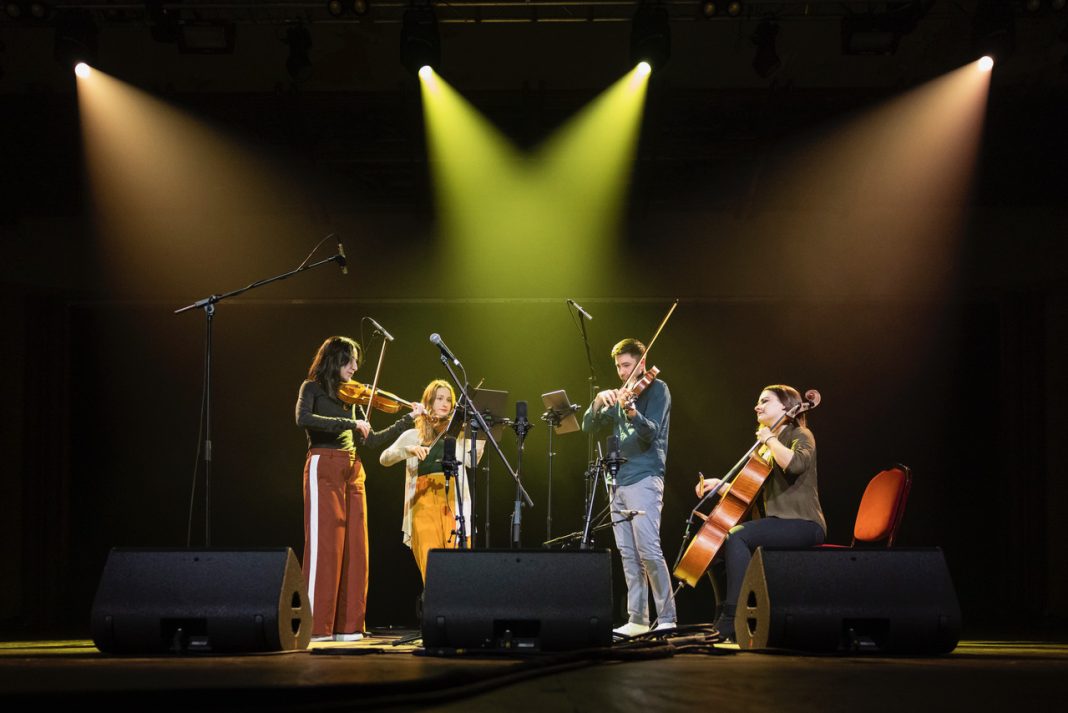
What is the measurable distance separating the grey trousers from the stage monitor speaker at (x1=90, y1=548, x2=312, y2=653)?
2.42 meters

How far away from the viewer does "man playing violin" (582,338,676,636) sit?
6.04m

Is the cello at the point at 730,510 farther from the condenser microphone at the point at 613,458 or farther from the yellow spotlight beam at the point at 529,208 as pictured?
the yellow spotlight beam at the point at 529,208

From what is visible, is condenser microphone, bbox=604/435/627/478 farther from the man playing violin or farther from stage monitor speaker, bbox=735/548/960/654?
stage monitor speaker, bbox=735/548/960/654

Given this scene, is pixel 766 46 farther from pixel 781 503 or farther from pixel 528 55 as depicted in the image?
pixel 781 503

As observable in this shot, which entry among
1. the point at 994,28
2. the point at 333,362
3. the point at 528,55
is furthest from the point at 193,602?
the point at 994,28

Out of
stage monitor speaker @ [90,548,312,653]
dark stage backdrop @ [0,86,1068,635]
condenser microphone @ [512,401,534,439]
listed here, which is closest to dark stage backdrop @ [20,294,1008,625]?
dark stage backdrop @ [0,86,1068,635]

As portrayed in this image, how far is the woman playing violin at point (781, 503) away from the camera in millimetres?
5285

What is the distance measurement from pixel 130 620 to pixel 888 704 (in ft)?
9.98

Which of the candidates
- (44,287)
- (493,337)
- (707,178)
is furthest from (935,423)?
(44,287)

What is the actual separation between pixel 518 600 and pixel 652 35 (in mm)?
4272

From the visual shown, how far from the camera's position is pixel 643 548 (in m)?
6.06

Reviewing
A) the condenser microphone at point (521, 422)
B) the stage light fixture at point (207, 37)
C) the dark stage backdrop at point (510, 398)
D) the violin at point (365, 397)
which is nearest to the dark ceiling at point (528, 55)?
the stage light fixture at point (207, 37)

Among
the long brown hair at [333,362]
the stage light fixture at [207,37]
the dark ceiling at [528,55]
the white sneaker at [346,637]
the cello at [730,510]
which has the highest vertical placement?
the dark ceiling at [528,55]

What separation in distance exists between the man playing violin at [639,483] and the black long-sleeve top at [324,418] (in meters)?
1.49
